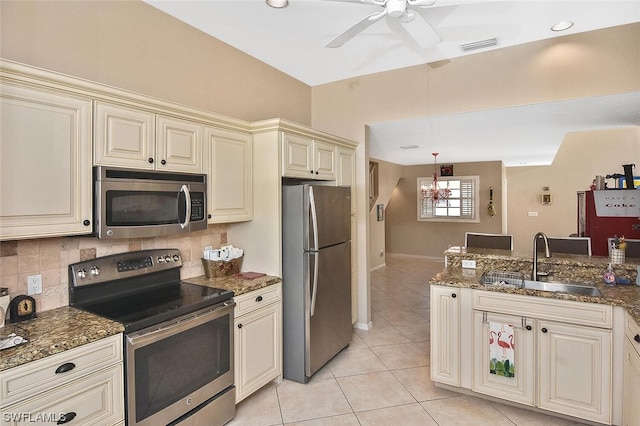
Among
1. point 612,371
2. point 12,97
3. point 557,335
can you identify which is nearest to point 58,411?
point 12,97

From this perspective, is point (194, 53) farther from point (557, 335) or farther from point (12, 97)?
point (557, 335)

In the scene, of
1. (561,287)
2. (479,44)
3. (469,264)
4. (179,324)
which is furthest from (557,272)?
(179,324)

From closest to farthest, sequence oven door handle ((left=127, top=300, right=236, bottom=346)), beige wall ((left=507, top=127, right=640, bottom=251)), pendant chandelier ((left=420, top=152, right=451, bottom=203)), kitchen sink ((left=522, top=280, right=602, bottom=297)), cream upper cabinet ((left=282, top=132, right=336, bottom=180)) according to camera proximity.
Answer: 1. oven door handle ((left=127, top=300, right=236, bottom=346))
2. kitchen sink ((left=522, top=280, right=602, bottom=297))
3. cream upper cabinet ((left=282, top=132, right=336, bottom=180))
4. beige wall ((left=507, top=127, right=640, bottom=251))
5. pendant chandelier ((left=420, top=152, right=451, bottom=203))

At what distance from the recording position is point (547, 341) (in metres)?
2.31

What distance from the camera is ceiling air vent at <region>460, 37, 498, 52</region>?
3.09 m

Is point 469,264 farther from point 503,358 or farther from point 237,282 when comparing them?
point 237,282

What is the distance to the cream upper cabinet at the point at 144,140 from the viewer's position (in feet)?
6.41

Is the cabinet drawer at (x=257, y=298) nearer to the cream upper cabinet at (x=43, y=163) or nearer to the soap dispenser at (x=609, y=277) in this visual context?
the cream upper cabinet at (x=43, y=163)

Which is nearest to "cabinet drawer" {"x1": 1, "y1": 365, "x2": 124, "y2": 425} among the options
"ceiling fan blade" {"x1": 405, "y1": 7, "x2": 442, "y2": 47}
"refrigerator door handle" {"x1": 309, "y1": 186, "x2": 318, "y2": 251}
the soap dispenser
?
"refrigerator door handle" {"x1": 309, "y1": 186, "x2": 318, "y2": 251}

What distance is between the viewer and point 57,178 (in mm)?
1775

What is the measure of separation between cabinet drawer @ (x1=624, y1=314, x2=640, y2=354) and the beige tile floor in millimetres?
772

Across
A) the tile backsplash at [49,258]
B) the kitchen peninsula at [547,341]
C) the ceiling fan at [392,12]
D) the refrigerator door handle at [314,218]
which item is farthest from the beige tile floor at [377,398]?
the ceiling fan at [392,12]

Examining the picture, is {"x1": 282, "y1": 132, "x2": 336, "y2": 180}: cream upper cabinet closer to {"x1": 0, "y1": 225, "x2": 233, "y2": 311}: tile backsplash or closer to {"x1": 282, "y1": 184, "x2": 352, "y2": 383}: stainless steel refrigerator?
{"x1": 282, "y1": 184, "x2": 352, "y2": 383}: stainless steel refrigerator

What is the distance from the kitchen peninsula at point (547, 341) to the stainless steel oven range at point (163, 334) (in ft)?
5.26
